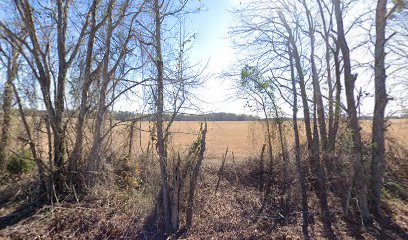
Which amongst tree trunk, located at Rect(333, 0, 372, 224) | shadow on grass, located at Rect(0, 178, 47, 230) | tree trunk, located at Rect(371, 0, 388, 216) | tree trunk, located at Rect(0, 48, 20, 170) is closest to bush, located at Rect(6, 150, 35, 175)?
tree trunk, located at Rect(0, 48, 20, 170)

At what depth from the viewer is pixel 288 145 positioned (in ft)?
36.5

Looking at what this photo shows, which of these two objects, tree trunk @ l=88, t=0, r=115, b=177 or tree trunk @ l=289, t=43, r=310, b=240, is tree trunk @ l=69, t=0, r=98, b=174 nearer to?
tree trunk @ l=88, t=0, r=115, b=177

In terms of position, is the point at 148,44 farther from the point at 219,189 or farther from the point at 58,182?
the point at 219,189

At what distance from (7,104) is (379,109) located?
1181cm

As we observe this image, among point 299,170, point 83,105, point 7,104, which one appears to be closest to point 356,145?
point 299,170

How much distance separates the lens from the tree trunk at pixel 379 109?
7723mm

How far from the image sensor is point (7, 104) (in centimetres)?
888

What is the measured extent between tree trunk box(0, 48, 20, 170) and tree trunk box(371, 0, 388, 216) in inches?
439

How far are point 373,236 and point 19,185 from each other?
399 inches

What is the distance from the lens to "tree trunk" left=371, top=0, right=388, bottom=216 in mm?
7723

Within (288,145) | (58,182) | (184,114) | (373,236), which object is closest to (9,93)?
(58,182)

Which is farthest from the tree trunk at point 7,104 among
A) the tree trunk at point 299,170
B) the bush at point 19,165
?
the tree trunk at point 299,170

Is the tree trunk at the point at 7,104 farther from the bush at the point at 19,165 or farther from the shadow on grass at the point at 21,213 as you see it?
the shadow on grass at the point at 21,213

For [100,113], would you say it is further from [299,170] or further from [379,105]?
[379,105]
